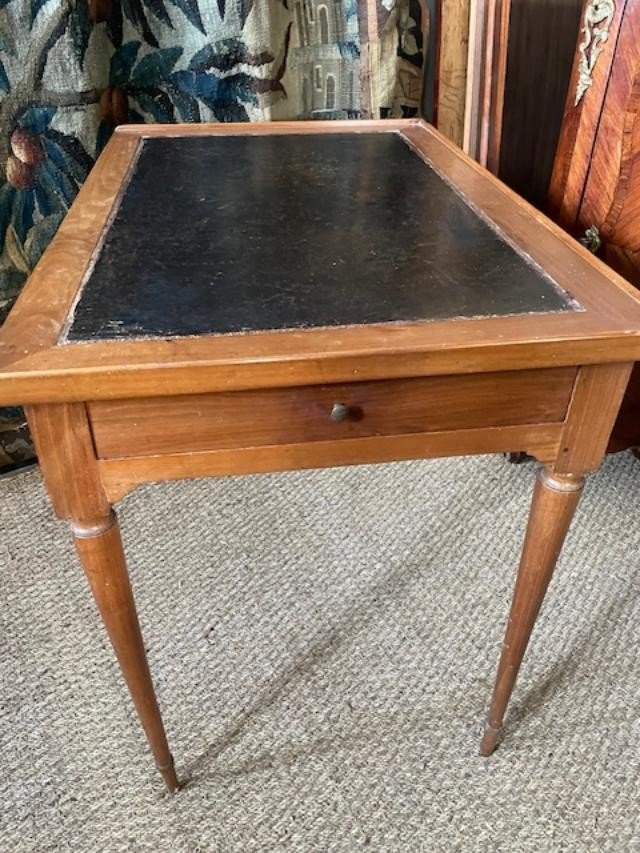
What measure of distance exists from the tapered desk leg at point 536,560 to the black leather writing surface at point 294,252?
185mm

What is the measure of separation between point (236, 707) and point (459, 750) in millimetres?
303

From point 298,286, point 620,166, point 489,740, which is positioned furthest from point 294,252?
point 489,740

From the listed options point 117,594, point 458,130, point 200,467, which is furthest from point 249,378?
point 458,130

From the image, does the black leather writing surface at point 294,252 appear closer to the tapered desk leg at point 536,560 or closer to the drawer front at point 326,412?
the drawer front at point 326,412

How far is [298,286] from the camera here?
2.35 ft

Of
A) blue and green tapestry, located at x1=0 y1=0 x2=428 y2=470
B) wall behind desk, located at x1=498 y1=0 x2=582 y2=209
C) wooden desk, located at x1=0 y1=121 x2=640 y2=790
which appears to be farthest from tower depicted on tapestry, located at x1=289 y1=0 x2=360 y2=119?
wooden desk, located at x1=0 y1=121 x2=640 y2=790

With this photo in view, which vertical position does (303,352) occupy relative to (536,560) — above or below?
above

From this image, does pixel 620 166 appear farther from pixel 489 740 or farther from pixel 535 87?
pixel 489 740

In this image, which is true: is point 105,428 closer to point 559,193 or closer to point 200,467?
point 200,467

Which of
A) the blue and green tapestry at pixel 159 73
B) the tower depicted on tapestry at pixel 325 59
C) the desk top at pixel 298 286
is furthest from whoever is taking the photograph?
the tower depicted on tapestry at pixel 325 59

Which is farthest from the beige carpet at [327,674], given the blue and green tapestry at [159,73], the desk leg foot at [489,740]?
the blue and green tapestry at [159,73]

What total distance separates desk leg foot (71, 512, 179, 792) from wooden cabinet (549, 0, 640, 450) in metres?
0.81

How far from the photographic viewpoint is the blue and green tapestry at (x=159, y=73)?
1.20 m

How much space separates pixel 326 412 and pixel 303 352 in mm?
77
